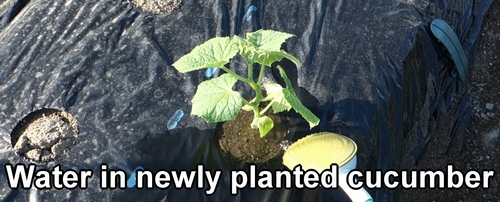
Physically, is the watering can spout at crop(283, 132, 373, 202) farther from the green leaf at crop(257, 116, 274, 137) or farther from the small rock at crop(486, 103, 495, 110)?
the small rock at crop(486, 103, 495, 110)

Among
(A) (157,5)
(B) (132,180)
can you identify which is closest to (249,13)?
(A) (157,5)

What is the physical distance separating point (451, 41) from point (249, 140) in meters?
0.86

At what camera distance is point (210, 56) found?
55.9 inches

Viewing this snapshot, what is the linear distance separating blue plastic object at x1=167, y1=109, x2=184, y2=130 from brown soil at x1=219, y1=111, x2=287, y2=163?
0.13 m

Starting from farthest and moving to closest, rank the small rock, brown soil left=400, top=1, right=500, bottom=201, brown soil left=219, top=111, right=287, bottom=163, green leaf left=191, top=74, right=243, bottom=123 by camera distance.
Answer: the small rock, brown soil left=400, top=1, right=500, bottom=201, brown soil left=219, top=111, right=287, bottom=163, green leaf left=191, top=74, right=243, bottom=123

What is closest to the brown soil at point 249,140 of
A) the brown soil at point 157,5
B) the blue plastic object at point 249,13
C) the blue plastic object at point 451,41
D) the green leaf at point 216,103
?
the green leaf at point 216,103

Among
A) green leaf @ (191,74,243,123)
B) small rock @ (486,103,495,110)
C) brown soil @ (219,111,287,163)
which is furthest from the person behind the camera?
small rock @ (486,103,495,110)

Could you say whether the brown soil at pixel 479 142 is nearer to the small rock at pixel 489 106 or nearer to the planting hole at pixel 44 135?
the small rock at pixel 489 106

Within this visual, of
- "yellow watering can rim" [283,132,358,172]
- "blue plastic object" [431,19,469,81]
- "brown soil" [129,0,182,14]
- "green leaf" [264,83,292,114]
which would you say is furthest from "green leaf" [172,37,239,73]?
"blue plastic object" [431,19,469,81]

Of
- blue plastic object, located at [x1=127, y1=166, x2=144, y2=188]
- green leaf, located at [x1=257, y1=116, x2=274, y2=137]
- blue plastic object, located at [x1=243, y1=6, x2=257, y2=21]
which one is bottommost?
blue plastic object, located at [x1=127, y1=166, x2=144, y2=188]

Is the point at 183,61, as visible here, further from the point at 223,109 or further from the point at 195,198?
the point at 195,198

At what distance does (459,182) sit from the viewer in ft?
6.93

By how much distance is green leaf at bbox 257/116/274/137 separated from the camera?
150 centimetres

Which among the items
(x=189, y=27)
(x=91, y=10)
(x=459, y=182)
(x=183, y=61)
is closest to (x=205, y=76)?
(x=189, y=27)
